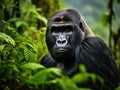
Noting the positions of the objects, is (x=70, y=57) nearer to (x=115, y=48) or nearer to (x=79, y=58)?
(x=79, y=58)

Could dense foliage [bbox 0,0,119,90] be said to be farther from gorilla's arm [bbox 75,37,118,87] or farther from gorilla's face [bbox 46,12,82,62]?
gorilla's arm [bbox 75,37,118,87]

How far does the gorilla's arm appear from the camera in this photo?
432 centimetres

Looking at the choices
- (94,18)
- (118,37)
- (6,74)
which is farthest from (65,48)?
(94,18)

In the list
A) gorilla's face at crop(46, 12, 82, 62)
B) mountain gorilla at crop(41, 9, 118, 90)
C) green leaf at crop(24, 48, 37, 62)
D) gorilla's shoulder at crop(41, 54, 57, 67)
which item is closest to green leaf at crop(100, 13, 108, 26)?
gorilla's shoulder at crop(41, 54, 57, 67)

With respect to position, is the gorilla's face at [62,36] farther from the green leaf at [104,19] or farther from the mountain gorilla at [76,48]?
the green leaf at [104,19]

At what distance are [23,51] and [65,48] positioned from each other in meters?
0.71

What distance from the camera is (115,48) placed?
7.21 metres

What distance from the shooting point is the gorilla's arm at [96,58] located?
4.32 metres

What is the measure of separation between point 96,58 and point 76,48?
23 cm

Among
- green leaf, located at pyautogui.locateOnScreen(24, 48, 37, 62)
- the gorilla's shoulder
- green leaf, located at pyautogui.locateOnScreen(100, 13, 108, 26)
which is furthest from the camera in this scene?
green leaf, located at pyautogui.locateOnScreen(100, 13, 108, 26)

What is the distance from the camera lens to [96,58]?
4340 millimetres

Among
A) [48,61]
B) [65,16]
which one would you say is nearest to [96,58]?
[65,16]

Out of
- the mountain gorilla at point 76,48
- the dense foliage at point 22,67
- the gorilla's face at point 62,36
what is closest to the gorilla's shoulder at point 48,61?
the mountain gorilla at point 76,48

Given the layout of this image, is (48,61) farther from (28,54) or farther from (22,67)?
(22,67)
